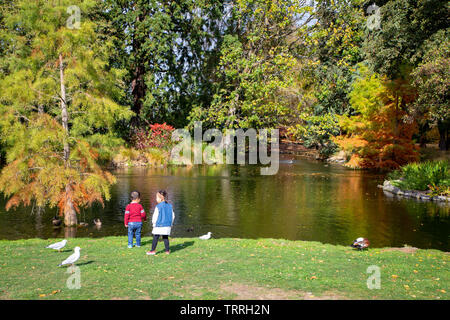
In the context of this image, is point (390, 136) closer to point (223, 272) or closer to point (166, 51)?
point (166, 51)

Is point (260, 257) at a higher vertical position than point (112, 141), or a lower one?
lower

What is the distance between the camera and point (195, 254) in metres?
10.2

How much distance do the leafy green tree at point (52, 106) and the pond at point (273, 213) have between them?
162 centimetres

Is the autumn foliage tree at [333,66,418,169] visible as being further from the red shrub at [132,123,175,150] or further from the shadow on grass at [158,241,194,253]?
the shadow on grass at [158,241,194,253]

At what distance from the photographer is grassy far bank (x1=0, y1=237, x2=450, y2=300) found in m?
6.99

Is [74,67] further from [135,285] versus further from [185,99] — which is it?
[185,99]

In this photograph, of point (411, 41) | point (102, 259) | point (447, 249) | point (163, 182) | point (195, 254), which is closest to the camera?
point (102, 259)

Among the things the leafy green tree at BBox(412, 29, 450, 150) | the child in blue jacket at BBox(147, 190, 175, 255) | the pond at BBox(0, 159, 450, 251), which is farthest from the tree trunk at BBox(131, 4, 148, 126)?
the child in blue jacket at BBox(147, 190, 175, 255)

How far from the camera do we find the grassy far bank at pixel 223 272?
6.99m

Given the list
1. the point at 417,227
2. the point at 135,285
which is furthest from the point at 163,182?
the point at 135,285

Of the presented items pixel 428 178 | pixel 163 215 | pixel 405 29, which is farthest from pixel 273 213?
pixel 405 29

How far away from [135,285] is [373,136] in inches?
1235

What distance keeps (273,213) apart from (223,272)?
33.3 feet

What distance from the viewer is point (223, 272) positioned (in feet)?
27.3
